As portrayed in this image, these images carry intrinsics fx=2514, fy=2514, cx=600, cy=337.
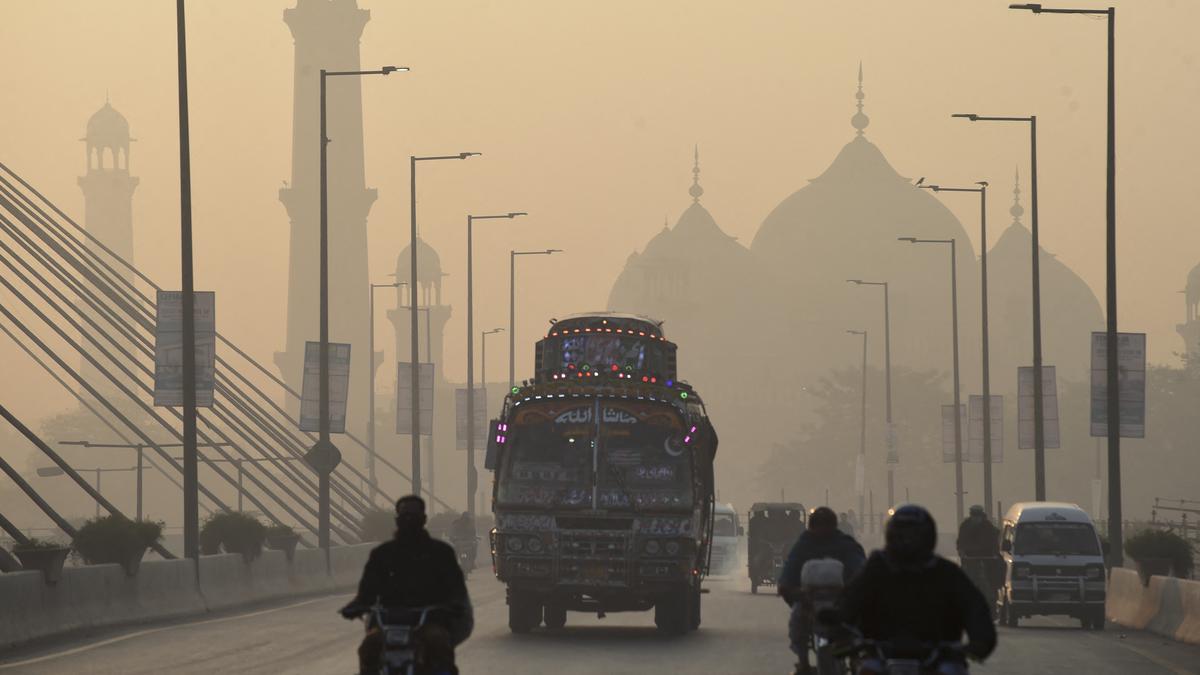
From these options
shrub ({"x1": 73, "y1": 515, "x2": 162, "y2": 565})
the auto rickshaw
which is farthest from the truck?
the auto rickshaw

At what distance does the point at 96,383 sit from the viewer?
163250 millimetres

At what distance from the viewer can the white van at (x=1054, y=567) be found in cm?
3294

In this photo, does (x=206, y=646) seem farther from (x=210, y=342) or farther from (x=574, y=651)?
(x=210, y=342)

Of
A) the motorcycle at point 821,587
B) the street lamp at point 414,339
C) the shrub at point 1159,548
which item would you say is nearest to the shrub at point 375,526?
the street lamp at point 414,339

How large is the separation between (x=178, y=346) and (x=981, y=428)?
105 ft

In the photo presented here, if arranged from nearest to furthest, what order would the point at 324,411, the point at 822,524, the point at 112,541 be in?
the point at 822,524, the point at 112,541, the point at 324,411

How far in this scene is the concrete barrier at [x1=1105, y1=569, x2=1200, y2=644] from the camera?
29.7 m

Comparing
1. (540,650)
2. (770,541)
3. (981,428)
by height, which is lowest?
(770,541)

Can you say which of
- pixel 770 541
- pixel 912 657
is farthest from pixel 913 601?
pixel 770 541

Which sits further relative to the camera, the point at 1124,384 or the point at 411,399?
the point at 411,399

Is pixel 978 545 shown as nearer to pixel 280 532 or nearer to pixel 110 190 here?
pixel 280 532

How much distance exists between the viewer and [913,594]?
11219 millimetres

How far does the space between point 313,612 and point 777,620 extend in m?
6.12

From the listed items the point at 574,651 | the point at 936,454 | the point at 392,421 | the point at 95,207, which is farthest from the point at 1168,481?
the point at 574,651
